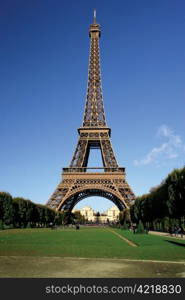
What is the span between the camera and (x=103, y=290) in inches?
332

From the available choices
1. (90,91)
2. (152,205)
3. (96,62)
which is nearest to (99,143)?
(90,91)

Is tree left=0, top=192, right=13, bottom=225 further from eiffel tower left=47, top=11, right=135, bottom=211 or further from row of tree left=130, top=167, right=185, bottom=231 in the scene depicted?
row of tree left=130, top=167, right=185, bottom=231

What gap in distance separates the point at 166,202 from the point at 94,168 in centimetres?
4259

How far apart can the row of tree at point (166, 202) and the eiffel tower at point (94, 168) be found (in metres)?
12.5

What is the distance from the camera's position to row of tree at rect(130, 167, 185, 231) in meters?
42.2

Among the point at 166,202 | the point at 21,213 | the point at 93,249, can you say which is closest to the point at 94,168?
the point at 21,213

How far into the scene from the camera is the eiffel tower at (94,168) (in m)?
80.2

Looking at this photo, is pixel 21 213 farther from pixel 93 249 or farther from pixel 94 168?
pixel 93 249

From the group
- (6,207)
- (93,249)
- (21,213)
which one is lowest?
(93,249)

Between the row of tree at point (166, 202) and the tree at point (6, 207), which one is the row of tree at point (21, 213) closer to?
the tree at point (6, 207)

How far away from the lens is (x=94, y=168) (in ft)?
284

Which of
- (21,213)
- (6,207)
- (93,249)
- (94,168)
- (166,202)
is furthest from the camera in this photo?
(94,168)

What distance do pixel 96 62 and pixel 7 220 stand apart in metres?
55.4

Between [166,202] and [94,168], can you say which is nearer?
[166,202]
